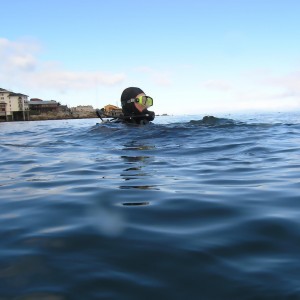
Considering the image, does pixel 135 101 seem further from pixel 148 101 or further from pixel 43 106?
pixel 43 106

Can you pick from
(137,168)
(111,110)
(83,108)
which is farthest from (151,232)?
(83,108)

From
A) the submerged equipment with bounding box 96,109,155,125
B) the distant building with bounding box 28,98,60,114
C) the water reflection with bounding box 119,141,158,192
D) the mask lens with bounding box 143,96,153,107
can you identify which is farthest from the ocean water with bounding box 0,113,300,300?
the distant building with bounding box 28,98,60,114

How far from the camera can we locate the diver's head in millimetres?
11281

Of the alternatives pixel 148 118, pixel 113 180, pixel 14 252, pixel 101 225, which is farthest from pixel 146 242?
pixel 148 118

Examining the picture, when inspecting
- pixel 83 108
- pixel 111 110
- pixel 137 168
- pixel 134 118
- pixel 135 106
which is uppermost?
pixel 83 108

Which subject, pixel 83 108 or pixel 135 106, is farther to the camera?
pixel 83 108

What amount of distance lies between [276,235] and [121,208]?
126 centimetres

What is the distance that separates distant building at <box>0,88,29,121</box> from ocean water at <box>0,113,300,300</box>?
3846 inches

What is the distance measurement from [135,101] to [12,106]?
9437cm

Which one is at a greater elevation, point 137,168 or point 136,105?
point 136,105

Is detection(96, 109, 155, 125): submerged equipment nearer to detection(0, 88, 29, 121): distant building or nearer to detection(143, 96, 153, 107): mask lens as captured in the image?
detection(143, 96, 153, 107): mask lens

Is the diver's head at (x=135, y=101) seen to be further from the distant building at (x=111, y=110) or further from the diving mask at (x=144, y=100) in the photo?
the distant building at (x=111, y=110)

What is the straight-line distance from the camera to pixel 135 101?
36.9 ft

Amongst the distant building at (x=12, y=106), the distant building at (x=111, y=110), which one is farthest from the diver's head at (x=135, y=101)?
the distant building at (x=12, y=106)
